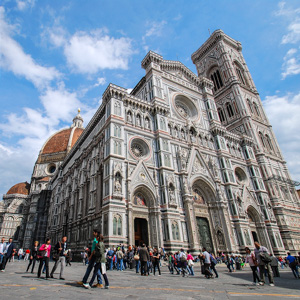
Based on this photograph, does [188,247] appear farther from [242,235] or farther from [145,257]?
[145,257]

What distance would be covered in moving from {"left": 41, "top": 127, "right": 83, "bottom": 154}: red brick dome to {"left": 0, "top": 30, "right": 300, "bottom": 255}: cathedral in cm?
2049

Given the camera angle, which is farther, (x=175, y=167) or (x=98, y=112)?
(x=98, y=112)

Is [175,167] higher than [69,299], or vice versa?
[175,167]

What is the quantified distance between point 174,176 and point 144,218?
5577 mm

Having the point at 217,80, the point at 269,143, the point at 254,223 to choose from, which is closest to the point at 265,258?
the point at 254,223

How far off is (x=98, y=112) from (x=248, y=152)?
23.1 meters

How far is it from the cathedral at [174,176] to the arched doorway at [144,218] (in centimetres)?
9

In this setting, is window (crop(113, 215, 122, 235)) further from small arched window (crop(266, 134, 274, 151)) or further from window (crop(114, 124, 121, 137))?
small arched window (crop(266, 134, 274, 151))

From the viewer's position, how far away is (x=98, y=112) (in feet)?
89.3

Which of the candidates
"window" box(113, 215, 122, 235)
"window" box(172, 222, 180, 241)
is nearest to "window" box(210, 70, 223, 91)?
"window" box(172, 222, 180, 241)

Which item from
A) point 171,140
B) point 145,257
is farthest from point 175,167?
point 145,257

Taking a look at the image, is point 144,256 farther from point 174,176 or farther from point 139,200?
point 174,176

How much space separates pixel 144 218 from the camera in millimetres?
20766

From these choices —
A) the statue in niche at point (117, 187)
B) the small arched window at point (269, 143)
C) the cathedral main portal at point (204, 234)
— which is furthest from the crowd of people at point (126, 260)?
the small arched window at point (269, 143)
